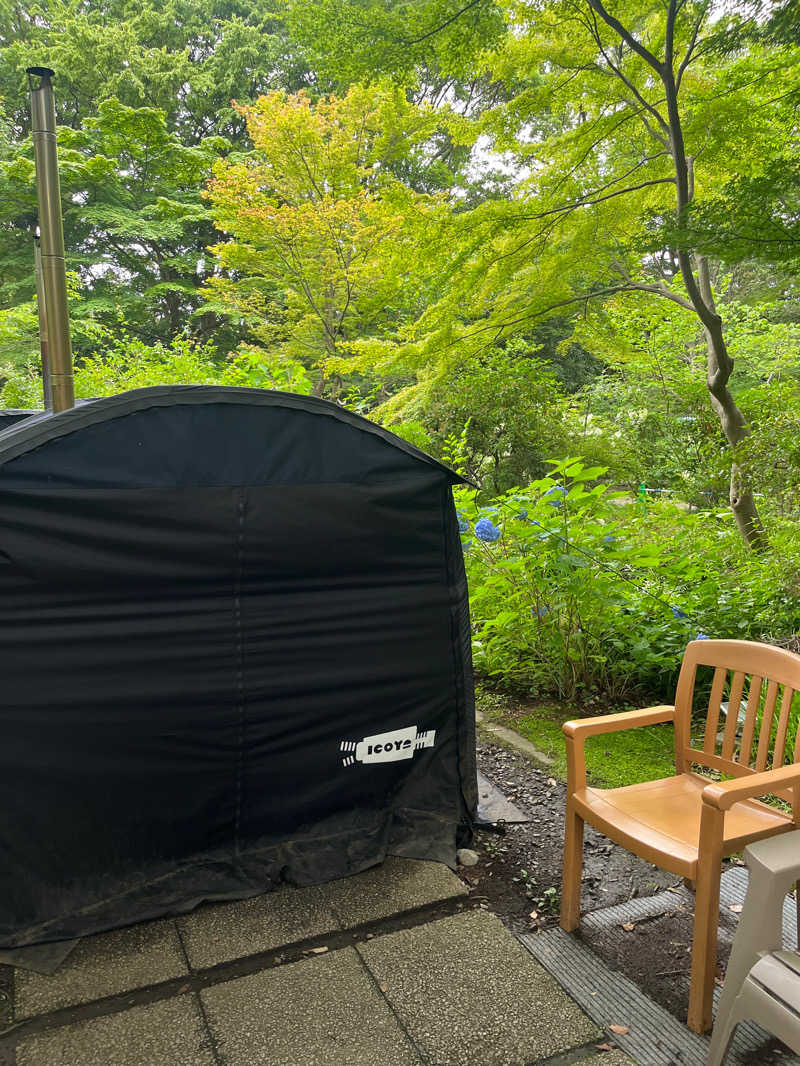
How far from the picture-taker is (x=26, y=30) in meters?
16.8

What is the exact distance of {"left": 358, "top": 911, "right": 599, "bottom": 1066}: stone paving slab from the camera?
171 cm

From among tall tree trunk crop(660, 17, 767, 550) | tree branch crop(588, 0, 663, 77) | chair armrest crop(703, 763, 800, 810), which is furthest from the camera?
tall tree trunk crop(660, 17, 767, 550)

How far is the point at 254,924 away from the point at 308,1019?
17.7 inches

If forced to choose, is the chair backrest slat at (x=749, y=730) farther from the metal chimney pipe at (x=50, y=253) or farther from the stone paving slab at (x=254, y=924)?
the metal chimney pipe at (x=50, y=253)

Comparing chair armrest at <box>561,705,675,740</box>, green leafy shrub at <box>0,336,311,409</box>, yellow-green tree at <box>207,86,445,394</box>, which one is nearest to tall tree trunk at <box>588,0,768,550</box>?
chair armrest at <box>561,705,675,740</box>

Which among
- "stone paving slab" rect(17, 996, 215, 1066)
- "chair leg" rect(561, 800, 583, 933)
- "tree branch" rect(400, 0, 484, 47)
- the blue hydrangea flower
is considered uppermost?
"tree branch" rect(400, 0, 484, 47)

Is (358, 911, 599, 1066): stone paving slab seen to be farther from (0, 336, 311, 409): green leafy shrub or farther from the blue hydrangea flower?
(0, 336, 311, 409): green leafy shrub

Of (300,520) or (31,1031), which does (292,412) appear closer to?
(300,520)

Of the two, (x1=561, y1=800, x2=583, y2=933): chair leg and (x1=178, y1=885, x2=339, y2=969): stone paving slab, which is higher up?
(x1=561, y1=800, x2=583, y2=933): chair leg

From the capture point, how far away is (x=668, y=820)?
1985mm

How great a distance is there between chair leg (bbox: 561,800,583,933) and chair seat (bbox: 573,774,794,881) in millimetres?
63

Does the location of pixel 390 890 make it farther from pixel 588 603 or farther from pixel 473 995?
pixel 588 603

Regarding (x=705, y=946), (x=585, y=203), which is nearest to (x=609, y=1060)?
(x=705, y=946)

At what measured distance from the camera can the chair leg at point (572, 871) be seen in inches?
83.6
